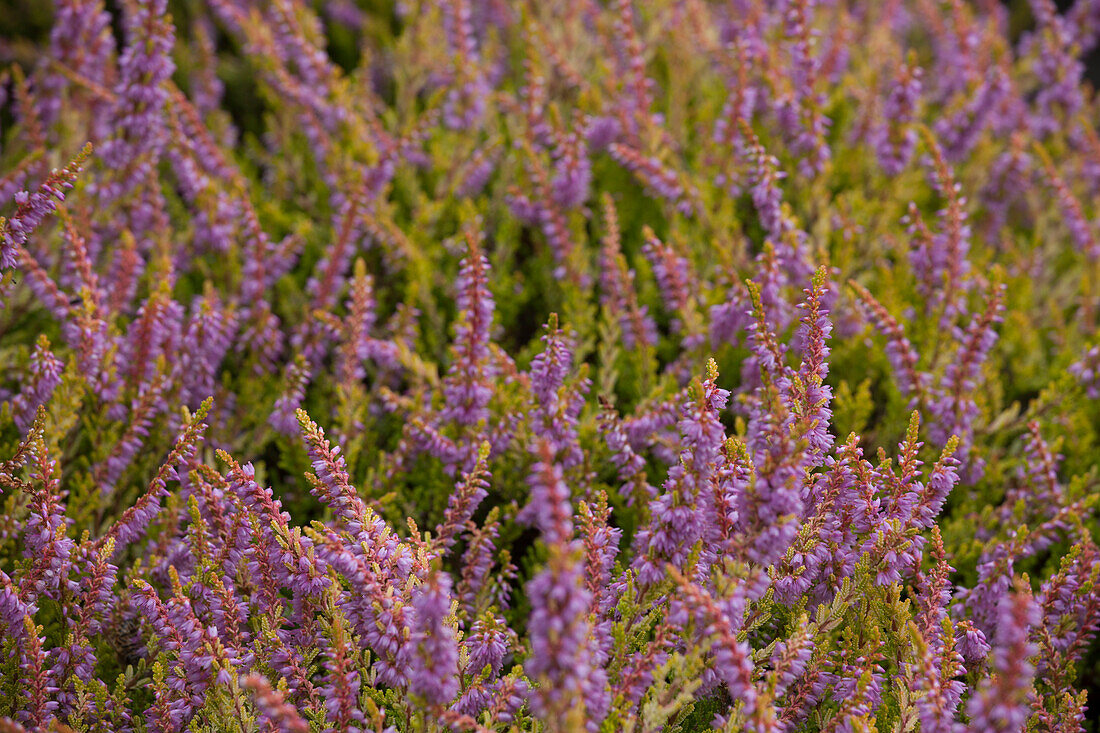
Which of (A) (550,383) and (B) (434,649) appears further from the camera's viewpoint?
(A) (550,383)

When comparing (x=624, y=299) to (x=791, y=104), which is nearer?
(x=624, y=299)

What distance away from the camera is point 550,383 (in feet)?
8.37

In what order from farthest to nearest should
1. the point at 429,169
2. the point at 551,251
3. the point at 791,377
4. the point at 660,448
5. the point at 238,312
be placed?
the point at 429,169, the point at 551,251, the point at 238,312, the point at 660,448, the point at 791,377

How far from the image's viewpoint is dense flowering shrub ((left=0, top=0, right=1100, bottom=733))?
2.06 meters

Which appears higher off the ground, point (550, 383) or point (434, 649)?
point (550, 383)

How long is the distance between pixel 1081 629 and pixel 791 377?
3.74ft

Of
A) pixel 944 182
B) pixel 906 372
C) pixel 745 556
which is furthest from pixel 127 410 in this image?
pixel 944 182

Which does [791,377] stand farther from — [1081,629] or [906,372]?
[1081,629]

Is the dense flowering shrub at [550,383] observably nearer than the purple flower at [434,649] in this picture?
No

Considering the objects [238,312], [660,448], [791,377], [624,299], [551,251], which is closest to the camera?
[791,377]

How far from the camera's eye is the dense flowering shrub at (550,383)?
2062mm

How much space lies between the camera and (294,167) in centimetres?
410

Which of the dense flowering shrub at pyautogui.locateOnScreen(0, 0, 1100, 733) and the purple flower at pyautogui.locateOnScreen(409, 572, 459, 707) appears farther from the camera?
the dense flowering shrub at pyautogui.locateOnScreen(0, 0, 1100, 733)

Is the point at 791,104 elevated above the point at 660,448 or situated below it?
above
